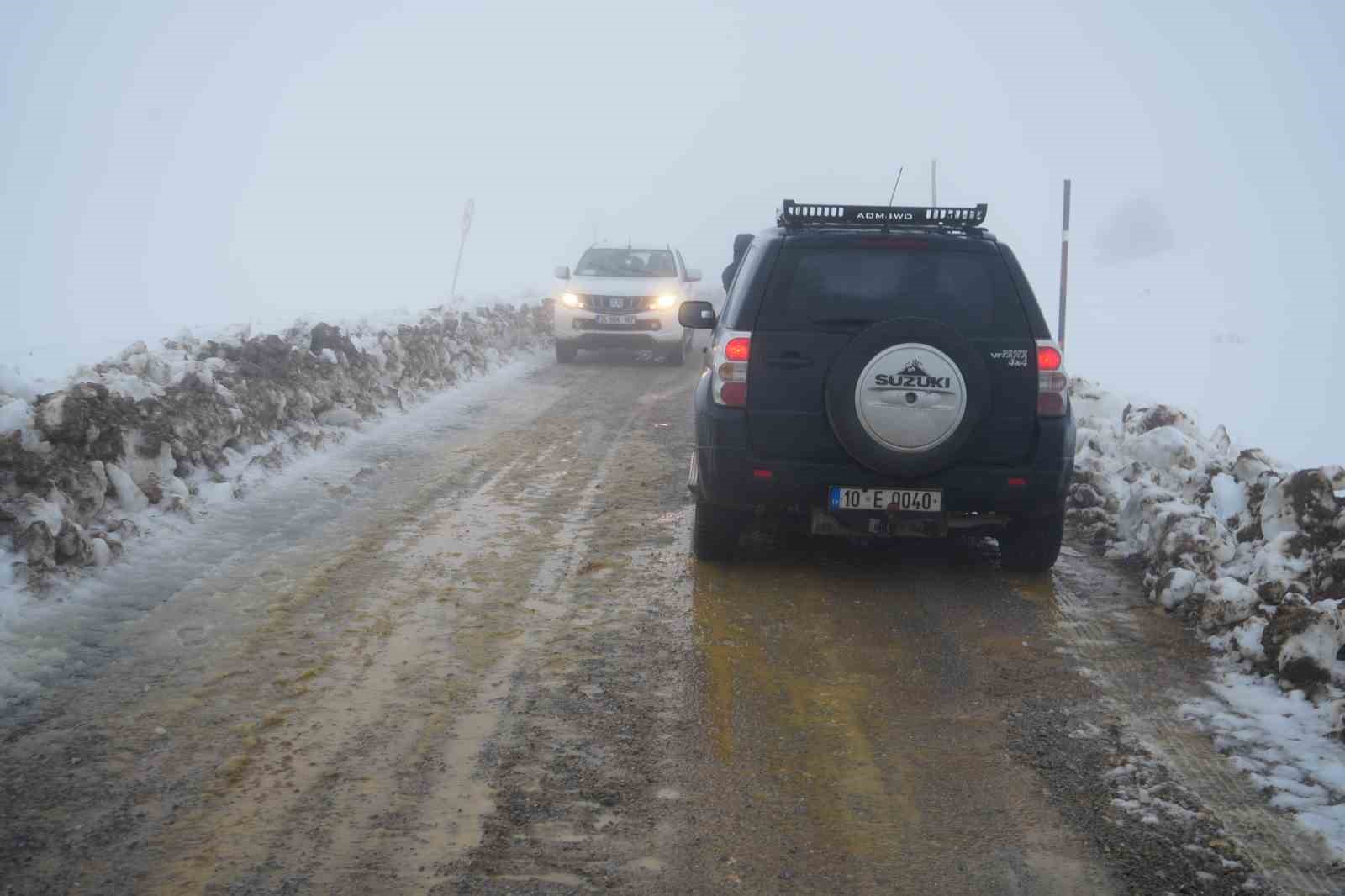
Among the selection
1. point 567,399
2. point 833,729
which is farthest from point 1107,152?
point 833,729

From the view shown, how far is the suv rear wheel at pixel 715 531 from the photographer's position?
6.26 m

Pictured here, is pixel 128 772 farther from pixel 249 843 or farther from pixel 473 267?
pixel 473 267

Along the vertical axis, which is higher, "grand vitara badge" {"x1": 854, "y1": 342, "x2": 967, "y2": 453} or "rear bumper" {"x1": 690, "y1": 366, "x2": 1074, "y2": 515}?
"grand vitara badge" {"x1": 854, "y1": 342, "x2": 967, "y2": 453}

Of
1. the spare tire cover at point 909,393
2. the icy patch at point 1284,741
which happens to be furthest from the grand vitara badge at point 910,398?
the icy patch at point 1284,741

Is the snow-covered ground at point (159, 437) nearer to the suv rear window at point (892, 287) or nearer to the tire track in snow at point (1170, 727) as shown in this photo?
the suv rear window at point (892, 287)

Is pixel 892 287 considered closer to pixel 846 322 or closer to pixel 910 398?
pixel 846 322

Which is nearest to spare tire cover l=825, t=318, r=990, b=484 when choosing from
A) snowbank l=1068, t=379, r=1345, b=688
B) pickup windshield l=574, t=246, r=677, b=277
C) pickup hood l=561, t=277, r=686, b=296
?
snowbank l=1068, t=379, r=1345, b=688

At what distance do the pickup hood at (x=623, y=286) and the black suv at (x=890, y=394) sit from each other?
10.6m

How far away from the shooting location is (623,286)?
16.8m

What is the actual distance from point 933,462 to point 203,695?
3.57 meters

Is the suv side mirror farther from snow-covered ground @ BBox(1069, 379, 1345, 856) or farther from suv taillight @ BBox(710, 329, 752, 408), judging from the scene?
snow-covered ground @ BBox(1069, 379, 1345, 856)

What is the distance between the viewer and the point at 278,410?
31.1 feet

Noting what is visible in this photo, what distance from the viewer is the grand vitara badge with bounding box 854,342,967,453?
555cm

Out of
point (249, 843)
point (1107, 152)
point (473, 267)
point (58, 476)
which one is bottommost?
point (249, 843)
